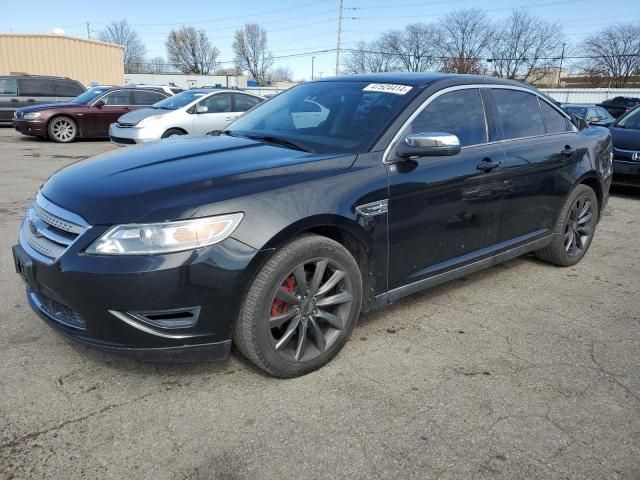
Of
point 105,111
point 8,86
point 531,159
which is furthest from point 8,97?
point 531,159

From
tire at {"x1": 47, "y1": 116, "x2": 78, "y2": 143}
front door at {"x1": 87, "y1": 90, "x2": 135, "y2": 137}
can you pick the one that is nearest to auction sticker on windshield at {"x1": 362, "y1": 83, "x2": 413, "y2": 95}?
front door at {"x1": 87, "y1": 90, "x2": 135, "y2": 137}

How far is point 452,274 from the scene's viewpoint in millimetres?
3568

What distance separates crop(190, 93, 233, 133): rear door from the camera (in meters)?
11.1

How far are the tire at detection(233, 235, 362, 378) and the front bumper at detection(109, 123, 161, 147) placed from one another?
850 centimetres

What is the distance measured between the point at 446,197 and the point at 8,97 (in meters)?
17.7

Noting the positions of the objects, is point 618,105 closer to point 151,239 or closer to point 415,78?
point 415,78

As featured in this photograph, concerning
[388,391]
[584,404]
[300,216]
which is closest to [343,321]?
[388,391]

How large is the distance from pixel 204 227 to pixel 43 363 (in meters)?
1.33

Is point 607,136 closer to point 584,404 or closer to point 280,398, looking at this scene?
point 584,404

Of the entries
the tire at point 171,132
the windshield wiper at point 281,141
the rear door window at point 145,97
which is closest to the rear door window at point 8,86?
the rear door window at point 145,97

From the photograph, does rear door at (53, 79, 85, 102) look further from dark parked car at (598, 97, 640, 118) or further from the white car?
dark parked car at (598, 97, 640, 118)

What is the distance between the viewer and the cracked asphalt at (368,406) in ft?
7.11

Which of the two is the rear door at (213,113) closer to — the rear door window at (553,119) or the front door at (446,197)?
the rear door window at (553,119)

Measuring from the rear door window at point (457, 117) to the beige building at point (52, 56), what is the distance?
103 ft
